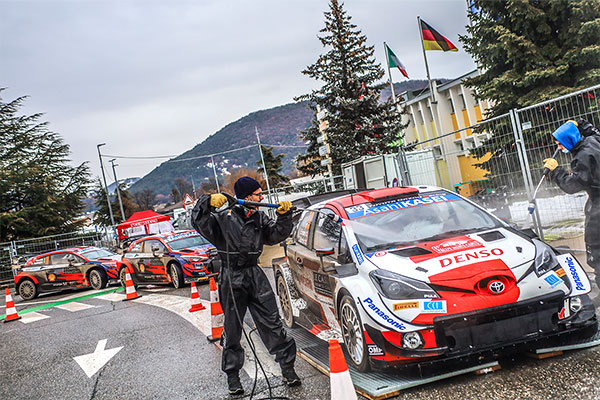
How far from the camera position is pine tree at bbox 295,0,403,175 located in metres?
26.1

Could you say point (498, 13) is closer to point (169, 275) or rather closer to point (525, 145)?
point (525, 145)

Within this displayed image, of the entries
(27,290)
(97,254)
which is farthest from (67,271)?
(27,290)

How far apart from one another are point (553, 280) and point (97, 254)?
1706cm

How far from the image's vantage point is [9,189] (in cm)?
3869

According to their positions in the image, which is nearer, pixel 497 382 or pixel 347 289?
pixel 497 382

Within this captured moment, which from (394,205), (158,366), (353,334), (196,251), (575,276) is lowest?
(158,366)

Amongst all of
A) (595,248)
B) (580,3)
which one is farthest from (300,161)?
(595,248)

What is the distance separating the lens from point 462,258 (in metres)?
4.77

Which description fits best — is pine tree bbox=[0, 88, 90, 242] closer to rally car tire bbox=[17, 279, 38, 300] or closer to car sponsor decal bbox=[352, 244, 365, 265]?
rally car tire bbox=[17, 279, 38, 300]

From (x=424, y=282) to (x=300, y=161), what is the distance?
28917mm

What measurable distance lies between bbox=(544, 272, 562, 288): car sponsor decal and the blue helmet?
2152 mm

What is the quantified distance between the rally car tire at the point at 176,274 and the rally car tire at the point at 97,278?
13.6ft

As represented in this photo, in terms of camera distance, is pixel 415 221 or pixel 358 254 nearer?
pixel 358 254

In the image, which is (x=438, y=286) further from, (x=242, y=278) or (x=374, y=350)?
(x=242, y=278)
